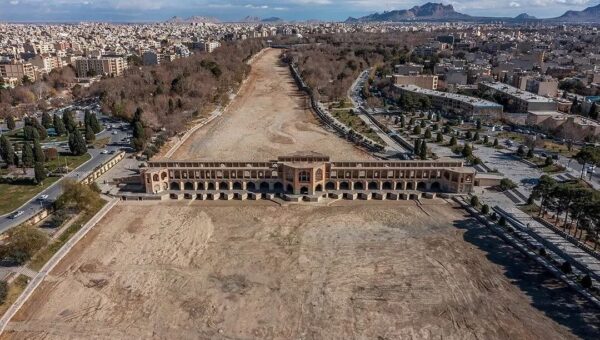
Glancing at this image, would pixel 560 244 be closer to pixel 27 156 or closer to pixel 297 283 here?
pixel 297 283

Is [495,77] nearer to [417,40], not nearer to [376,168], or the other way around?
[376,168]

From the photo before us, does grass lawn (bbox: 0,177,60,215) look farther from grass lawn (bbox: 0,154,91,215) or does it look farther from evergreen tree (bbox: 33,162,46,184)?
evergreen tree (bbox: 33,162,46,184)

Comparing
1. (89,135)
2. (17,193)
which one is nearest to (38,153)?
(17,193)

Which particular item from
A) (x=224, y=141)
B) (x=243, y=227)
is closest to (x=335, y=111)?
(x=224, y=141)

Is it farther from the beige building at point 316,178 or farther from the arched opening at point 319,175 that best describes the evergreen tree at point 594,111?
the arched opening at point 319,175

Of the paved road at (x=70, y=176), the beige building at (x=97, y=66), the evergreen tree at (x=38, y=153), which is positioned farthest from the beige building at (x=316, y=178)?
the beige building at (x=97, y=66)
